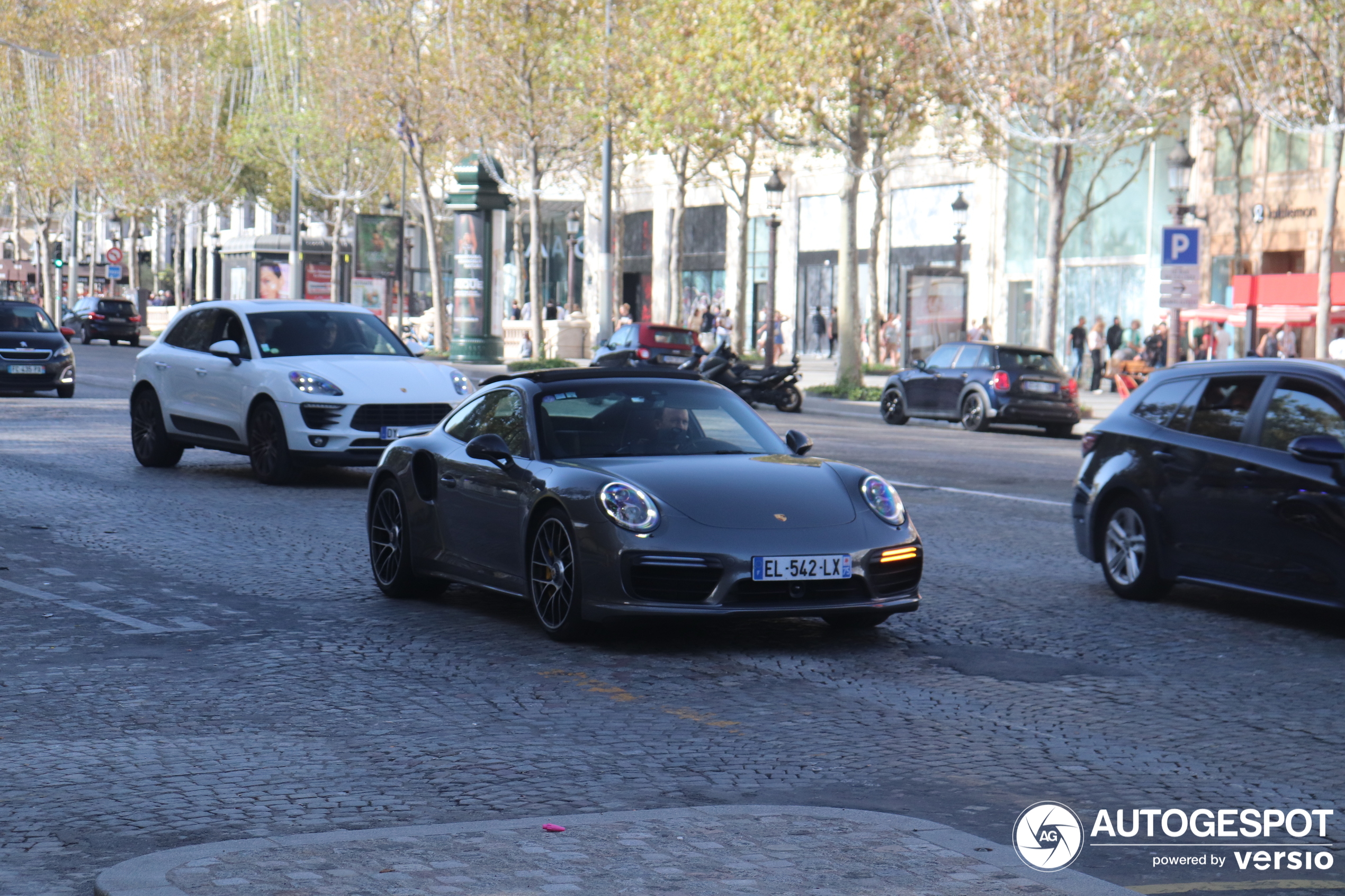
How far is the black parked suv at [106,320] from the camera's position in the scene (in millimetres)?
61750

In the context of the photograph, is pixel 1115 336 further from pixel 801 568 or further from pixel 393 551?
pixel 801 568

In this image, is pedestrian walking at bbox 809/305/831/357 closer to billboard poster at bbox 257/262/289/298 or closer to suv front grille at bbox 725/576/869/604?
billboard poster at bbox 257/262/289/298

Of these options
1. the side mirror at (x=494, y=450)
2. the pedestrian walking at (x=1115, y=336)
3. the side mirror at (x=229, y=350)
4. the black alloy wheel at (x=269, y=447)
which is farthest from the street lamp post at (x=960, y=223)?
the side mirror at (x=494, y=450)

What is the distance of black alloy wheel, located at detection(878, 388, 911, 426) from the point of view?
30.8m

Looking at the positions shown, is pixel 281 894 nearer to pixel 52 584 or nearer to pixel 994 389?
pixel 52 584

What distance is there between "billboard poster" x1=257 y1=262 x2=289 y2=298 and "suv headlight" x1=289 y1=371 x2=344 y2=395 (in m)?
50.2

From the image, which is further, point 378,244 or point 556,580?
point 378,244

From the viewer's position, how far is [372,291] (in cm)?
5594

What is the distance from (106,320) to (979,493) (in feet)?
164

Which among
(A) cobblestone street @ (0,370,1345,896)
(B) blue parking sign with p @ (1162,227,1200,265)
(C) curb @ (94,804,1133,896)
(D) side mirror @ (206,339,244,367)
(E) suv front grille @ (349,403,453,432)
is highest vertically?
(B) blue parking sign with p @ (1162,227,1200,265)

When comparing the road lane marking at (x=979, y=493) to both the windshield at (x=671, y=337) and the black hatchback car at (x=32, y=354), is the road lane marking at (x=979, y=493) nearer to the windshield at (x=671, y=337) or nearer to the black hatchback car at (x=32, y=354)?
the black hatchback car at (x=32, y=354)

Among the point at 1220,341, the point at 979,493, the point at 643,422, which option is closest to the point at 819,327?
the point at 1220,341

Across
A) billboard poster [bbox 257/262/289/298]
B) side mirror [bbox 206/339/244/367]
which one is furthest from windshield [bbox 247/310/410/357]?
billboard poster [bbox 257/262/289/298]

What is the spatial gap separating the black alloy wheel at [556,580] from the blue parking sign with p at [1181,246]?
19.1 m
